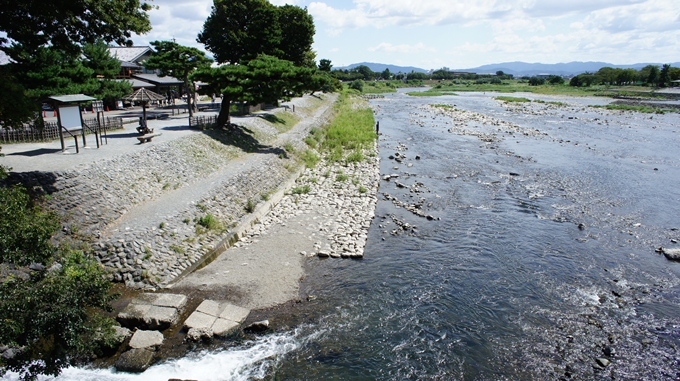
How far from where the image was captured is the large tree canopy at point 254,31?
41.2 m

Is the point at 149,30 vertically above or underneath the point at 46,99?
above

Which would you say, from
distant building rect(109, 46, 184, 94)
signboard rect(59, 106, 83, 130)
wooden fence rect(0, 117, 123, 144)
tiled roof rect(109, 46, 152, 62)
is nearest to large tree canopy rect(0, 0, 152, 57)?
signboard rect(59, 106, 83, 130)

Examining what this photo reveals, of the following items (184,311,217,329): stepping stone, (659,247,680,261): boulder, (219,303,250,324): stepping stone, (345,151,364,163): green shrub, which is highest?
(345,151,364,163): green shrub

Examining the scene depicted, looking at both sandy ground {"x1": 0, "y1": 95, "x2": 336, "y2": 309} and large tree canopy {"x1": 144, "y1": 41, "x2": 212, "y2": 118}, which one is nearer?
sandy ground {"x1": 0, "y1": 95, "x2": 336, "y2": 309}

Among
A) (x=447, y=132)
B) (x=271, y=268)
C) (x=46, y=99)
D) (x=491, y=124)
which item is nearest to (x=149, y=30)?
(x=46, y=99)

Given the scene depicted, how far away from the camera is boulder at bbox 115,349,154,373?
8797 millimetres

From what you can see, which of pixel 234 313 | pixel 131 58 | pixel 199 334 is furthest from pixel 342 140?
pixel 199 334

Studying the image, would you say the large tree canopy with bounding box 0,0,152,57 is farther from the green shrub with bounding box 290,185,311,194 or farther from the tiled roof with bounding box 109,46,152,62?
the tiled roof with bounding box 109,46,152,62

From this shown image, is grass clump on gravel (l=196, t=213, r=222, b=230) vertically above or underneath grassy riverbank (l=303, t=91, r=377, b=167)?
underneath

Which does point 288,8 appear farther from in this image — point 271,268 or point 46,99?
point 271,268

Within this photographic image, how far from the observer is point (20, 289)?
6582 mm

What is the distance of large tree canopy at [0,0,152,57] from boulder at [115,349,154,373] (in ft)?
36.3

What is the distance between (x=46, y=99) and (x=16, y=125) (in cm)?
553

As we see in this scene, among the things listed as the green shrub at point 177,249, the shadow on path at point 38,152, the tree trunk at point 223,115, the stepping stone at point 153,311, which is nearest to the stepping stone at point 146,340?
the stepping stone at point 153,311
